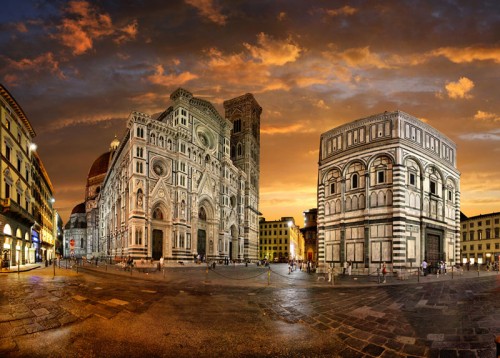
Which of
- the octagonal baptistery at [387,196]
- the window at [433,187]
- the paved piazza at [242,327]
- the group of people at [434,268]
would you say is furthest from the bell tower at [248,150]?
the paved piazza at [242,327]

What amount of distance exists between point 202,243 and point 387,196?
1412 inches

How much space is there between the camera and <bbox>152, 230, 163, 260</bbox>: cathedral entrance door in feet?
160

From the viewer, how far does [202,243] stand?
59062mm

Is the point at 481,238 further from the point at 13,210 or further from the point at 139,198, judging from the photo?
the point at 13,210

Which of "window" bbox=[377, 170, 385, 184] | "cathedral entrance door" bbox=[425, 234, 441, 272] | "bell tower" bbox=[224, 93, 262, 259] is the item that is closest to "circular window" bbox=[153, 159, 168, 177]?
"bell tower" bbox=[224, 93, 262, 259]

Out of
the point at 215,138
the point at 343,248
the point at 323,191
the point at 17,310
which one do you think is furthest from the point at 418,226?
the point at 215,138

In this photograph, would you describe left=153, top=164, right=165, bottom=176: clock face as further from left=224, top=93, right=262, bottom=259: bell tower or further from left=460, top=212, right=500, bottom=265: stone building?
left=460, top=212, right=500, bottom=265: stone building

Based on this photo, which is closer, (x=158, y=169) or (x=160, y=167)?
(x=158, y=169)

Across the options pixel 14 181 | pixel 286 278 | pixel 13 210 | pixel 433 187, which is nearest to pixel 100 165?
pixel 14 181

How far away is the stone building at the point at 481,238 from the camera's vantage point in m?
72.1

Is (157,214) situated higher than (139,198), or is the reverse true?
(139,198)

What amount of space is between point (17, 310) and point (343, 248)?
95.2 feet

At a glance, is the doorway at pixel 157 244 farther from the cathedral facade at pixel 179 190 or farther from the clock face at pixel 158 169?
the clock face at pixel 158 169

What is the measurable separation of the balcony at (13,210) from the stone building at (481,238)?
7664 centimetres
